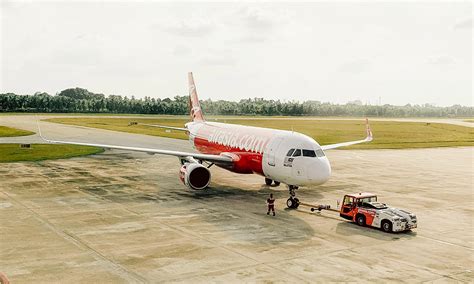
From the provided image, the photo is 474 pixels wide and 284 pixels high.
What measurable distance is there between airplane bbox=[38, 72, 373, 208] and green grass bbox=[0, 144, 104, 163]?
766 inches

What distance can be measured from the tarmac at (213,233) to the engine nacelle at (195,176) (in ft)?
2.89

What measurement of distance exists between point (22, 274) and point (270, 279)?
9190mm

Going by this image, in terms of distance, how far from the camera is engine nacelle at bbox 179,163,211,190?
3391cm

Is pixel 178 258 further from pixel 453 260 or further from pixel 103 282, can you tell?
pixel 453 260

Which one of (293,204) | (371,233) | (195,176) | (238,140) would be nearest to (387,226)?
(371,233)

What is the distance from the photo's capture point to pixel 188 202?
1248 inches

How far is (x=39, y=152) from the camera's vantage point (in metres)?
58.8

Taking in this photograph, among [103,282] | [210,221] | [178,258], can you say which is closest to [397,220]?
[210,221]

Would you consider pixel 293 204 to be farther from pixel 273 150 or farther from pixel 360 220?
pixel 360 220

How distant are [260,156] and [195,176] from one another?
17.0ft

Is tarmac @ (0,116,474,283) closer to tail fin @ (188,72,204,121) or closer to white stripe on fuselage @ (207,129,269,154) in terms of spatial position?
white stripe on fuselage @ (207,129,269,154)

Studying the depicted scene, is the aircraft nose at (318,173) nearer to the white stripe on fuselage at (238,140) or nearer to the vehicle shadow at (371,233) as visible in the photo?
the vehicle shadow at (371,233)

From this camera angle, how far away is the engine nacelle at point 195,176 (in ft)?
111

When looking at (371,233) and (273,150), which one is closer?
(371,233)
